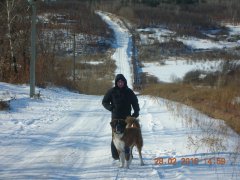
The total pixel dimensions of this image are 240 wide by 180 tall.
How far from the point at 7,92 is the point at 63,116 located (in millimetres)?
4792

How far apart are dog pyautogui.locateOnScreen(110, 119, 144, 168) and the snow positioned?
0.87 ft

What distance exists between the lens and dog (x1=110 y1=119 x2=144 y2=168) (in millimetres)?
8414

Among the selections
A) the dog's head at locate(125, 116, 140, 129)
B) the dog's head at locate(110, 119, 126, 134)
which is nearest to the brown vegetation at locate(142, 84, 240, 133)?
the dog's head at locate(125, 116, 140, 129)

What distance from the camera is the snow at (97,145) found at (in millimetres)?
8203

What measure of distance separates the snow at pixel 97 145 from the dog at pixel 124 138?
10.5 inches

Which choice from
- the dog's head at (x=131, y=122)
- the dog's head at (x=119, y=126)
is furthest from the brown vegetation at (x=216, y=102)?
the dog's head at (x=119, y=126)

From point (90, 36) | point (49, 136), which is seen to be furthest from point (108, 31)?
point (49, 136)

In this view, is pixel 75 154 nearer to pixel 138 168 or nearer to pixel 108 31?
pixel 138 168

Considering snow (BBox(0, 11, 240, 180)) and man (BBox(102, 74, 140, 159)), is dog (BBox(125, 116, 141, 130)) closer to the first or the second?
man (BBox(102, 74, 140, 159))

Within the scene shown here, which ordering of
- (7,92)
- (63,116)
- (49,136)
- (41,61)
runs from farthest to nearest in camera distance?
(41,61) < (7,92) < (63,116) < (49,136)

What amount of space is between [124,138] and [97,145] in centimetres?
266

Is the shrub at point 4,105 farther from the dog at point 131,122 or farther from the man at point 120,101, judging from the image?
the dog at point 131,122

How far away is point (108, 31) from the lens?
7950cm
